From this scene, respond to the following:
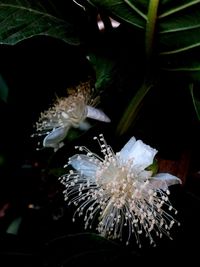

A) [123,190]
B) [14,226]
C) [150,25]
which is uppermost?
[150,25]

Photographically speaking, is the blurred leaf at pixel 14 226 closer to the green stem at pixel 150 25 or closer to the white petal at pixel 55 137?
the white petal at pixel 55 137

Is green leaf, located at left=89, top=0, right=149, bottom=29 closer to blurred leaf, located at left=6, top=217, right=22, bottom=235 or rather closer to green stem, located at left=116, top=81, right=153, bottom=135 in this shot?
green stem, located at left=116, top=81, right=153, bottom=135

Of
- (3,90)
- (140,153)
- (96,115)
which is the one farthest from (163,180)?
(3,90)

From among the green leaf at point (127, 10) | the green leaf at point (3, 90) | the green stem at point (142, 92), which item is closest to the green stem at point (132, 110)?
the green stem at point (142, 92)

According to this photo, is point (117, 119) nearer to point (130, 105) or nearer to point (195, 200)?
point (130, 105)

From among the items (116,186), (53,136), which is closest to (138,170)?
(116,186)

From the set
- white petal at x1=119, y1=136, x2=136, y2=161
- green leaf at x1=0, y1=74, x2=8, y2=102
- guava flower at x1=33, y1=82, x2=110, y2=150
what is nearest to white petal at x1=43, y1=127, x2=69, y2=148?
guava flower at x1=33, y1=82, x2=110, y2=150

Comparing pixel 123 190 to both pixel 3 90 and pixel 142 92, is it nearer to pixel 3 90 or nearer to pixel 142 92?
pixel 142 92
